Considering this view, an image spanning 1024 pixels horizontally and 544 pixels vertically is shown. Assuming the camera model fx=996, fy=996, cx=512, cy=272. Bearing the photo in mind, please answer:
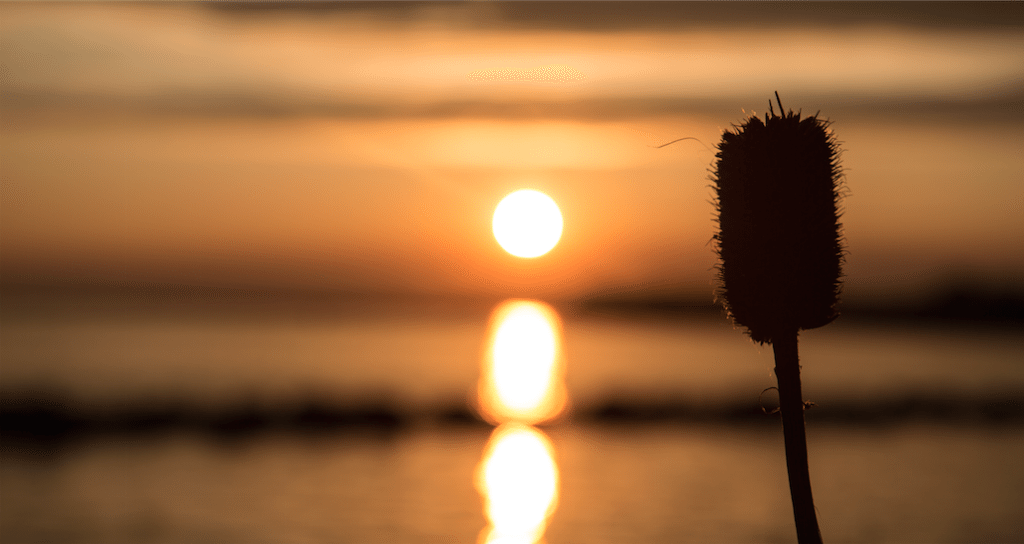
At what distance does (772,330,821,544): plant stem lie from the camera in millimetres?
9945

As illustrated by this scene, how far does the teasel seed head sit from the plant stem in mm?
181

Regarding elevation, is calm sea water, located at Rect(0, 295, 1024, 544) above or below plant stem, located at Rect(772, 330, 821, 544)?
above

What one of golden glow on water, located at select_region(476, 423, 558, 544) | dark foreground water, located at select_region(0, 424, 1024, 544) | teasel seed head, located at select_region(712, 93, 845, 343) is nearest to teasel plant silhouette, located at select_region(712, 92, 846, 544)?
teasel seed head, located at select_region(712, 93, 845, 343)

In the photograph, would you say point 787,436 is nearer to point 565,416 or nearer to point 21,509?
point 21,509

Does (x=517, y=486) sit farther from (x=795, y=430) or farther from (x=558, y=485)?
(x=795, y=430)

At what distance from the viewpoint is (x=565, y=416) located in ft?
557

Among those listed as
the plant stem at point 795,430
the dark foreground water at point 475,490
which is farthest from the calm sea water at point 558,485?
the plant stem at point 795,430

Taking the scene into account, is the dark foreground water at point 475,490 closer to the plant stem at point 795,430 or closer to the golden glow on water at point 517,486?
the golden glow on water at point 517,486

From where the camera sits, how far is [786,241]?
952cm

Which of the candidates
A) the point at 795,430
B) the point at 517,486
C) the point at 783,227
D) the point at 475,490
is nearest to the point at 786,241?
the point at 783,227

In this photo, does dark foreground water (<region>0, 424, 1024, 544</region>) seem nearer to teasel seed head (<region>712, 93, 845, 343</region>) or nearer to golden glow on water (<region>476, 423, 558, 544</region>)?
golden glow on water (<region>476, 423, 558, 544</region>)

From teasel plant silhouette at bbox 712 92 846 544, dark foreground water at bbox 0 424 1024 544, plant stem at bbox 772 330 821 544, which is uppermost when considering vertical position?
dark foreground water at bbox 0 424 1024 544

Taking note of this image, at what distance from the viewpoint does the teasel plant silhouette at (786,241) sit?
31.3ft

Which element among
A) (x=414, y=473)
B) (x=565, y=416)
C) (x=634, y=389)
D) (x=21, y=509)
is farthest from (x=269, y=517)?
(x=634, y=389)
